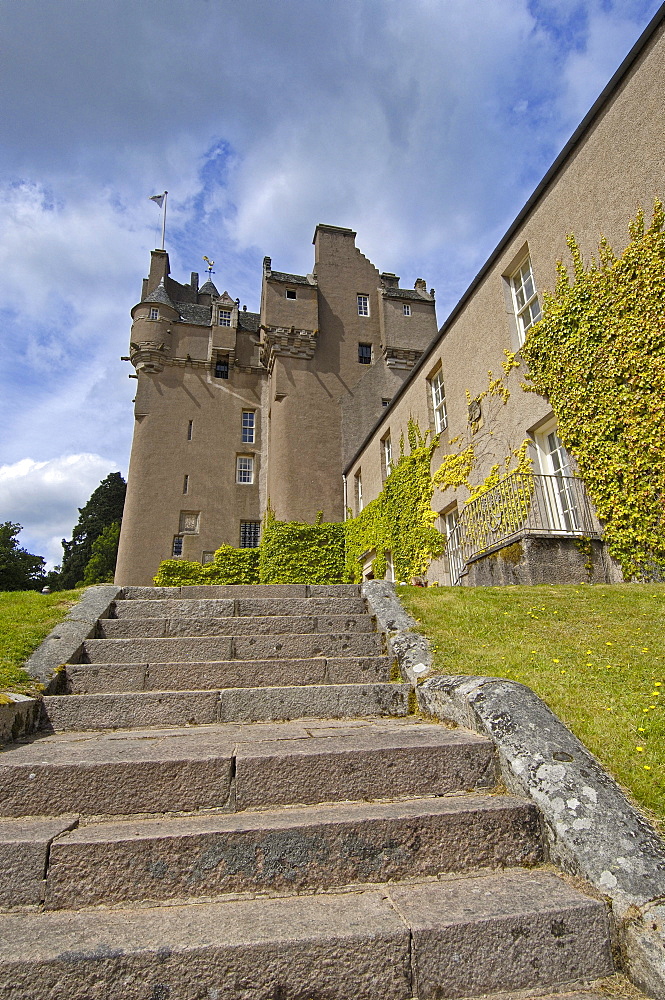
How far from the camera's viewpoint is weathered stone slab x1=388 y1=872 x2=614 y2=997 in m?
2.03

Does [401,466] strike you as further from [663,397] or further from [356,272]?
[356,272]

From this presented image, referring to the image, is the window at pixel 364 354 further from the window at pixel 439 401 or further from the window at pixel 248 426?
the window at pixel 439 401

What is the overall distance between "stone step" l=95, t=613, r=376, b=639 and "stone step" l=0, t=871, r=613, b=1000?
386cm

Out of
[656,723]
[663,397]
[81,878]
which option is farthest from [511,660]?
[663,397]

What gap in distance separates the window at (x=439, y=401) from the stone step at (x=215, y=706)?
1236 centimetres

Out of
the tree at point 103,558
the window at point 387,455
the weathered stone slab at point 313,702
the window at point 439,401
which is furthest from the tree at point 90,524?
the weathered stone slab at point 313,702

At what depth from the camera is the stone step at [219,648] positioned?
18.0 ft

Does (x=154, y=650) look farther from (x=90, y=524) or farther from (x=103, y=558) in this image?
(x=90, y=524)

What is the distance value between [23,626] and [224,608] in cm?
220

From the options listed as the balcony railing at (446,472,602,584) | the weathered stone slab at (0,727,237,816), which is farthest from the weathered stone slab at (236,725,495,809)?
the balcony railing at (446,472,602,584)

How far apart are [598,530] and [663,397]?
7.90 feet

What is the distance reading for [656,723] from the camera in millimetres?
3197

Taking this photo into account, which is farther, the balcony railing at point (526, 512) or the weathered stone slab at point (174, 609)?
the balcony railing at point (526, 512)

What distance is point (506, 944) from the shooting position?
207cm
